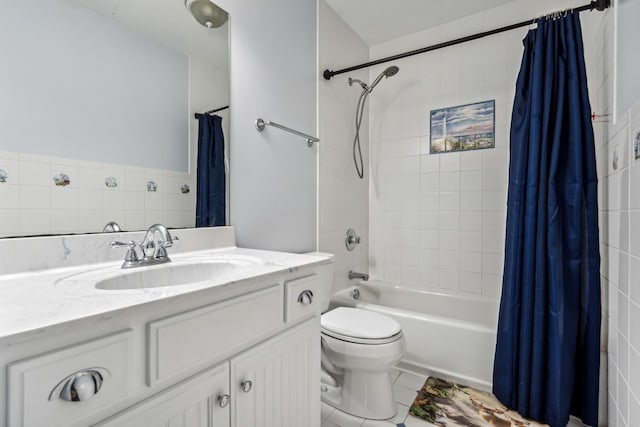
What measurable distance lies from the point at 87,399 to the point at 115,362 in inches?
2.4

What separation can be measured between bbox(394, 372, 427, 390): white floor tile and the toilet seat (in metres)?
0.46

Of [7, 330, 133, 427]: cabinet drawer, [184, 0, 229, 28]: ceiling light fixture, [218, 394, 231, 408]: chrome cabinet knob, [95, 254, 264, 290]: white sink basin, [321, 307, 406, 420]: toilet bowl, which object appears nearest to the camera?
[7, 330, 133, 427]: cabinet drawer

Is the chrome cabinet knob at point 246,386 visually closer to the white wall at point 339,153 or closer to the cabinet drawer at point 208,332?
the cabinet drawer at point 208,332

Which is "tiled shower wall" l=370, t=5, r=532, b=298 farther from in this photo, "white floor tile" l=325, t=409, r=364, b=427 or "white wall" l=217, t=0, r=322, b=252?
"white floor tile" l=325, t=409, r=364, b=427

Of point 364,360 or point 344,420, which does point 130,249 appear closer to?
point 364,360

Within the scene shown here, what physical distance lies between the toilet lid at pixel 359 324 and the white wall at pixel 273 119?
1.50 ft

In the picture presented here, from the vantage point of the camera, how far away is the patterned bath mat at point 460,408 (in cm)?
144

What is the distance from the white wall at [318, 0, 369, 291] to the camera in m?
2.05

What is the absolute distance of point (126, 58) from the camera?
3.53ft

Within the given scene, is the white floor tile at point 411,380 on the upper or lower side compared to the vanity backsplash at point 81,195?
lower

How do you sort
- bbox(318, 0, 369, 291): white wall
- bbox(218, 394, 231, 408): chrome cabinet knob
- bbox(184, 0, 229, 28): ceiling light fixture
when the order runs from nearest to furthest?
1. bbox(218, 394, 231, 408): chrome cabinet knob
2. bbox(184, 0, 229, 28): ceiling light fixture
3. bbox(318, 0, 369, 291): white wall

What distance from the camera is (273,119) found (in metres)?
1.69

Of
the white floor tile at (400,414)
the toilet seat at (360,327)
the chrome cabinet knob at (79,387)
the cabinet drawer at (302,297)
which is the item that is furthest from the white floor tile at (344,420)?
the chrome cabinet knob at (79,387)

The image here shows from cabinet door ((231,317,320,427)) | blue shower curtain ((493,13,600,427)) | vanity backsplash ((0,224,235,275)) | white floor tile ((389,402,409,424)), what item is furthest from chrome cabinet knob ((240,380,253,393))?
blue shower curtain ((493,13,600,427))
